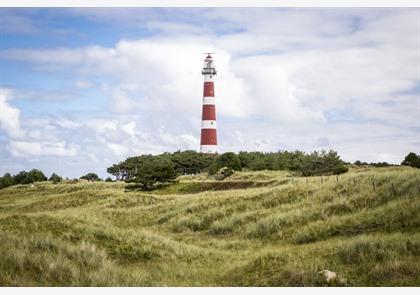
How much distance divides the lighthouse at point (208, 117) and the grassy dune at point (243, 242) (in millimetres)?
46965

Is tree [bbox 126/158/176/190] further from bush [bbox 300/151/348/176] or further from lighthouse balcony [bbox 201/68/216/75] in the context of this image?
lighthouse balcony [bbox 201/68/216/75]

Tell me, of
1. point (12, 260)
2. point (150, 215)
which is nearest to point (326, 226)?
point (12, 260)

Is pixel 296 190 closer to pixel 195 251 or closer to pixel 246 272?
pixel 195 251

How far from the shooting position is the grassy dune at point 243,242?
1127 cm

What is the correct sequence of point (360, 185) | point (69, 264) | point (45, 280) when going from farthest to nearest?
1. point (360, 185)
2. point (69, 264)
3. point (45, 280)

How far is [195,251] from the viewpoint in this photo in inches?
632

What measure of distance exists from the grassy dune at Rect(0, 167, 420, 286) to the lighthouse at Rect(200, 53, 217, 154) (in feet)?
154

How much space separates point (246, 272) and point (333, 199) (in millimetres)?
11174

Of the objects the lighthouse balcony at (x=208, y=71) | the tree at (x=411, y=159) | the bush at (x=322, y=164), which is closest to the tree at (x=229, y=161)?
the bush at (x=322, y=164)

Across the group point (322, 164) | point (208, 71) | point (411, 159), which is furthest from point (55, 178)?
point (411, 159)

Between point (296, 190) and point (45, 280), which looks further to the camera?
point (296, 190)

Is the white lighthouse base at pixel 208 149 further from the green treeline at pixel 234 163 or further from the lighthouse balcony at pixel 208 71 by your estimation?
the lighthouse balcony at pixel 208 71

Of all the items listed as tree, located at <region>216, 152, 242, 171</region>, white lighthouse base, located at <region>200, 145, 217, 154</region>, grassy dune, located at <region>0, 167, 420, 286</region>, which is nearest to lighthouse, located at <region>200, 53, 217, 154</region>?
white lighthouse base, located at <region>200, 145, 217, 154</region>

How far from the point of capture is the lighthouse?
7519cm
